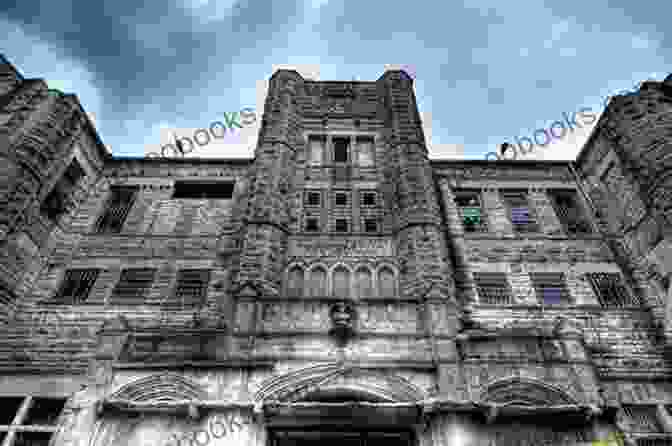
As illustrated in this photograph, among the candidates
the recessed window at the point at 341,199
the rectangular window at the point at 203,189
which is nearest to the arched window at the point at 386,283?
the recessed window at the point at 341,199

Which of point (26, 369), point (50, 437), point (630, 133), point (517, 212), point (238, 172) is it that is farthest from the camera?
point (238, 172)

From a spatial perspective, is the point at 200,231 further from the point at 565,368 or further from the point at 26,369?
the point at 565,368

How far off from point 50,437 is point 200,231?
821 cm

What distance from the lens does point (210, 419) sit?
33.0 ft

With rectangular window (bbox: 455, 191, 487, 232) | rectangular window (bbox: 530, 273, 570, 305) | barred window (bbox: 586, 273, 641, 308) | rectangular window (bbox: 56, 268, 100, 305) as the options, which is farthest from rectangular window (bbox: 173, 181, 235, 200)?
barred window (bbox: 586, 273, 641, 308)

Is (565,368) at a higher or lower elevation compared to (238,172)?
lower

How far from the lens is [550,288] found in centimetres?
1513

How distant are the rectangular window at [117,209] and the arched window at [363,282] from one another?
10.0 metres

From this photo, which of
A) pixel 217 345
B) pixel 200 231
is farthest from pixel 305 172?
pixel 217 345

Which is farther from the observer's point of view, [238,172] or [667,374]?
[238,172]

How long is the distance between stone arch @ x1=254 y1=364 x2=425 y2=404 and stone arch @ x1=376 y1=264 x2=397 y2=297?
10.8ft

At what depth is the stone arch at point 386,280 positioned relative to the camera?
1384cm

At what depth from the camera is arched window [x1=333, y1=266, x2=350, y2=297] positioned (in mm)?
13938

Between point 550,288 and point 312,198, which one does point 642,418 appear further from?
point 312,198
